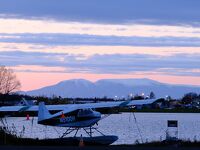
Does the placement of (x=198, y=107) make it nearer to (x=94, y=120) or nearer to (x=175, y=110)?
(x=175, y=110)

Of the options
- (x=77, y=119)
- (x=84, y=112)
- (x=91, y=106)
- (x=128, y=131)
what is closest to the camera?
(x=77, y=119)

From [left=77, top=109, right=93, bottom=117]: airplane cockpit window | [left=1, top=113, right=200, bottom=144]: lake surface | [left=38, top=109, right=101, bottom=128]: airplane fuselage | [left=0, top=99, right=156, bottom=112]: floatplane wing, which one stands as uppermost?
[left=0, top=99, right=156, bottom=112]: floatplane wing

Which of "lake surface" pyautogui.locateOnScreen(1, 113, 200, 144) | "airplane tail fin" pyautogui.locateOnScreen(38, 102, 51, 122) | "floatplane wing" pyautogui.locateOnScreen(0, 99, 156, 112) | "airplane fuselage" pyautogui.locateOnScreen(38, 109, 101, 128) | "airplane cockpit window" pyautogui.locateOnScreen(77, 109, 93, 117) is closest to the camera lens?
"floatplane wing" pyautogui.locateOnScreen(0, 99, 156, 112)

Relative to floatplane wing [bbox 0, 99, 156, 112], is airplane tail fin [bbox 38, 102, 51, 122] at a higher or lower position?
lower

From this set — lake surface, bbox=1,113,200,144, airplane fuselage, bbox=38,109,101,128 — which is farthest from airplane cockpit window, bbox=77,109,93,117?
lake surface, bbox=1,113,200,144

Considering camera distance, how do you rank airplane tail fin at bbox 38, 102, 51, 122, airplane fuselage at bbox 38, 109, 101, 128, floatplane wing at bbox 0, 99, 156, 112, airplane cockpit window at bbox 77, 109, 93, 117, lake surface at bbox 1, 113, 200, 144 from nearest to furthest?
floatplane wing at bbox 0, 99, 156, 112 → airplane fuselage at bbox 38, 109, 101, 128 → airplane cockpit window at bbox 77, 109, 93, 117 → airplane tail fin at bbox 38, 102, 51, 122 → lake surface at bbox 1, 113, 200, 144

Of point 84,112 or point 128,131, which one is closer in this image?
point 84,112

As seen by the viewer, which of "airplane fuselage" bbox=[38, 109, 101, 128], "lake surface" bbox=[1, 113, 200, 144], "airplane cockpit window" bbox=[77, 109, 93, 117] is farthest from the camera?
"lake surface" bbox=[1, 113, 200, 144]

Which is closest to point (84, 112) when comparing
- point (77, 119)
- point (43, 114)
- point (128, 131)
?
point (77, 119)

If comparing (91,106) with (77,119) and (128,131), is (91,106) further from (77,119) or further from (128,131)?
(128,131)

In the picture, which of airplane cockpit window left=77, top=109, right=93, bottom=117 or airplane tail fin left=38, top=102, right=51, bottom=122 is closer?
airplane cockpit window left=77, top=109, right=93, bottom=117

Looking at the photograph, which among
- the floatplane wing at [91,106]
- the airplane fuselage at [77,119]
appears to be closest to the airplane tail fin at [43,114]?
the airplane fuselage at [77,119]

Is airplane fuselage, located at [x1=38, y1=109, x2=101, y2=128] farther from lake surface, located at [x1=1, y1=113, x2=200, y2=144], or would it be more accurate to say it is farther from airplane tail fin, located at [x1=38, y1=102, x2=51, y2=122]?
lake surface, located at [x1=1, y1=113, x2=200, y2=144]

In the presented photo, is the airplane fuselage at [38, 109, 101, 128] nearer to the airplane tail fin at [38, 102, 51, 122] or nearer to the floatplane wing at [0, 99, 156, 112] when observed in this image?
the airplane tail fin at [38, 102, 51, 122]
